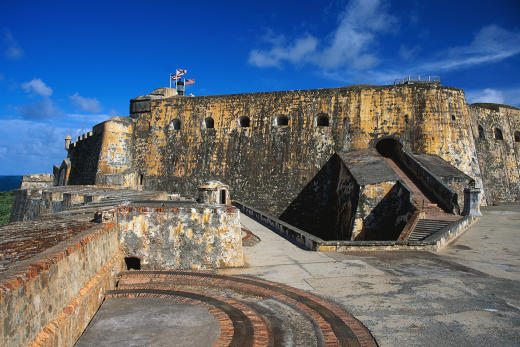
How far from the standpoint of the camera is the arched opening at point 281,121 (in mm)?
20173

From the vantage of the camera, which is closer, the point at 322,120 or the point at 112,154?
the point at 322,120

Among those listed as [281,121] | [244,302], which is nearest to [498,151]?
[281,121]

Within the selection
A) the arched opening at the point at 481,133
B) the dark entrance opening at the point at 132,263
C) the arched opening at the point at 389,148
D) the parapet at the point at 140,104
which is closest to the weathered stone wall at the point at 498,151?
the arched opening at the point at 481,133

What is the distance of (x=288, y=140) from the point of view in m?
19.7

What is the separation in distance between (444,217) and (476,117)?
46.7 feet

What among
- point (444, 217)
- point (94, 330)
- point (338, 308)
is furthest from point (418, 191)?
point (94, 330)

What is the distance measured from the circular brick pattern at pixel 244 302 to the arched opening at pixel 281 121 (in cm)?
1537

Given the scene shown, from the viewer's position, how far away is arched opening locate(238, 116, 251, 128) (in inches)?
822

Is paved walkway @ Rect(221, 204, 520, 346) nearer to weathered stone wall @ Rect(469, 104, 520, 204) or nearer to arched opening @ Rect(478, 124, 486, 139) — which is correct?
weathered stone wall @ Rect(469, 104, 520, 204)

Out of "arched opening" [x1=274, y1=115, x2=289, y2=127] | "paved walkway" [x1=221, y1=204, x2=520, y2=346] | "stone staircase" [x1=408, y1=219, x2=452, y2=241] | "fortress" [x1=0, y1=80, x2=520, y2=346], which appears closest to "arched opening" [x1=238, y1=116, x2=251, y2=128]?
"fortress" [x1=0, y1=80, x2=520, y2=346]

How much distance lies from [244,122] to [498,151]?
1578 centimetres

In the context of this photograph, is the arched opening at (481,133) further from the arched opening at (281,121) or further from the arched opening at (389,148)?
the arched opening at (281,121)

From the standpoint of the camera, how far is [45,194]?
508 inches

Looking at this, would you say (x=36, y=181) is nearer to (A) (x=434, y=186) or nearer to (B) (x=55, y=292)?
(A) (x=434, y=186)
